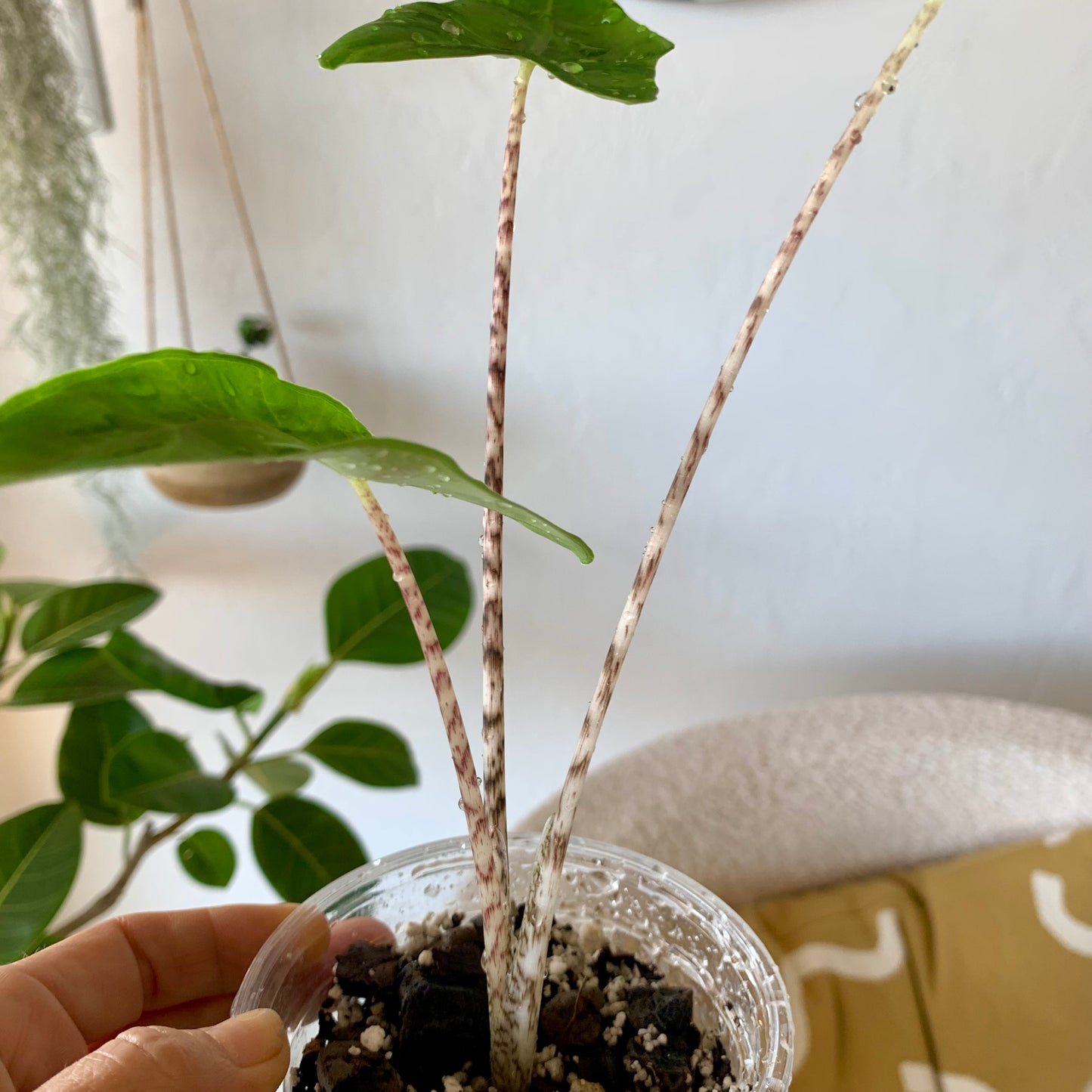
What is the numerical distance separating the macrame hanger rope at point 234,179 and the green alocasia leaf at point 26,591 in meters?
0.36

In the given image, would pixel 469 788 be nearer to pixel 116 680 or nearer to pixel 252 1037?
pixel 252 1037

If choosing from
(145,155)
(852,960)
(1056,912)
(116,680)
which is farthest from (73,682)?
(1056,912)

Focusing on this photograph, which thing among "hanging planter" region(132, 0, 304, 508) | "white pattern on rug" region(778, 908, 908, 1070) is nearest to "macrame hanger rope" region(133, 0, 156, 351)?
"hanging planter" region(132, 0, 304, 508)

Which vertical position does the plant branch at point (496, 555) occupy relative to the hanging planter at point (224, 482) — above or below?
above

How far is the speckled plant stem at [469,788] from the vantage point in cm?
36

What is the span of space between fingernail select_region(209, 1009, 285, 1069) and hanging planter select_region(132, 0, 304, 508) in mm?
536

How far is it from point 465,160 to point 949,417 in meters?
0.58

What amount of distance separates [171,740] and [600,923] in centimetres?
49

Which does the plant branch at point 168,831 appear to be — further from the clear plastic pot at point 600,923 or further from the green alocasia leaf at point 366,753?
the clear plastic pot at point 600,923

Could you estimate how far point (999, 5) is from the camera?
0.73 metres

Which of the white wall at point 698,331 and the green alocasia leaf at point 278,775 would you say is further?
the green alocasia leaf at point 278,775

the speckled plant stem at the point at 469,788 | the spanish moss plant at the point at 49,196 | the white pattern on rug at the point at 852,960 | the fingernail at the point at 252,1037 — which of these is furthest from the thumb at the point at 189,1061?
the spanish moss plant at the point at 49,196

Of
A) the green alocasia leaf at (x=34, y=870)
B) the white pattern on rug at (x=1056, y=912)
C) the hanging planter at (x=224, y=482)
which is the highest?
the hanging planter at (x=224, y=482)

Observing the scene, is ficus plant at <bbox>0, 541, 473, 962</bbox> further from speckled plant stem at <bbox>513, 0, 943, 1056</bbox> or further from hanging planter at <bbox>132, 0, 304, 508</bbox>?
speckled plant stem at <bbox>513, 0, 943, 1056</bbox>
